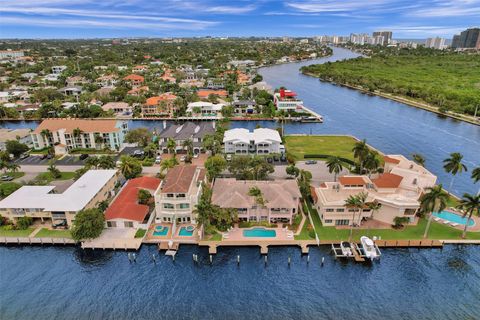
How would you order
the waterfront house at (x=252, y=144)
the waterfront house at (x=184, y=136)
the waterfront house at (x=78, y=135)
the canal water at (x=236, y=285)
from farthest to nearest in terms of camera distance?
the waterfront house at (x=184, y=136) → the waterfront house at (x=78, y=135) → the waterfront house at (x=252, y=144) → the canal water at (x=236, y=285)

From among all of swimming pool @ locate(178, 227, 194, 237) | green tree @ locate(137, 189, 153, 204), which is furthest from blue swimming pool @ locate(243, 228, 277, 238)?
green tree @ locate(137, 189, 153, 204)

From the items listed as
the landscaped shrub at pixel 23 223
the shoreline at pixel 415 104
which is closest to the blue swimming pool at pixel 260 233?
the landscaped shrub at pixel 23 223

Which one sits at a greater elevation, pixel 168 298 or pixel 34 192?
pixel 34 192

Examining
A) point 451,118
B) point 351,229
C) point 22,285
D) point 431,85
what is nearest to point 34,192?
point 22,285

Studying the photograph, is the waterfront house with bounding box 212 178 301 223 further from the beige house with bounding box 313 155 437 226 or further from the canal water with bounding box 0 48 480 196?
the canal water with bounding box 0 48 480 196

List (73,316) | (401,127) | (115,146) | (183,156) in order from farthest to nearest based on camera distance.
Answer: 1. (401,127)
2. (115,146)
3. (183,156)
4. (73,316)

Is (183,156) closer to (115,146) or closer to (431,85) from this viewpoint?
(115,146)

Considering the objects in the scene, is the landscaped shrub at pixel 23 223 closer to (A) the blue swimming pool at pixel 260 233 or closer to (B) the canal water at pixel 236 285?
(B) the canal water at pixel 236 285
